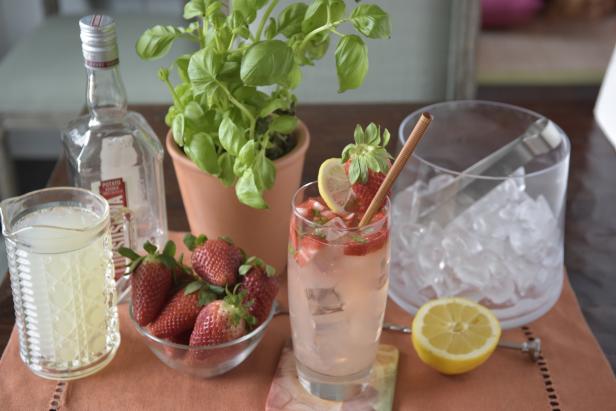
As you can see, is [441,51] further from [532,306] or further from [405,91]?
[532,306]

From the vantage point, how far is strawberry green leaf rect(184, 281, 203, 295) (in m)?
0.89

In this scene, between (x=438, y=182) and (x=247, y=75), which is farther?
(x=438, y=182)

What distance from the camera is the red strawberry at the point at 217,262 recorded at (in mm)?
894

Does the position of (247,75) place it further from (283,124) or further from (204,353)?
(204,353)

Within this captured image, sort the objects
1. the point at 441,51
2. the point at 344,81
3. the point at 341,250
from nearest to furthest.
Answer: the point at 341,250 < the point at 344,81 < the point at 441,51

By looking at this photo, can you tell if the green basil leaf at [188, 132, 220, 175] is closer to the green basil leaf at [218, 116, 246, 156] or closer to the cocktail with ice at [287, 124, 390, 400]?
the green basil leaf at [218, 116, 246, 156]

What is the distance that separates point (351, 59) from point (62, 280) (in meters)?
0.39

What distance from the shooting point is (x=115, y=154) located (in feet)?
3.34

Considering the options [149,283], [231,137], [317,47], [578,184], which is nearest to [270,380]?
[149,283]

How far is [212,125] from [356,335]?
30cm

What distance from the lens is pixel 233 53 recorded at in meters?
0.94

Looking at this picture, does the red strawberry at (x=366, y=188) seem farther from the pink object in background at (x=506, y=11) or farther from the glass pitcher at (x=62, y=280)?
the pink object in background at (x=506, y=11)

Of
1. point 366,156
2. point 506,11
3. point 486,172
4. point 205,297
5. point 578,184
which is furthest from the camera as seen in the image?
point 506,11

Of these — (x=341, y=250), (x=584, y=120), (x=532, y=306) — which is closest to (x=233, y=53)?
(x=341, y=250)
